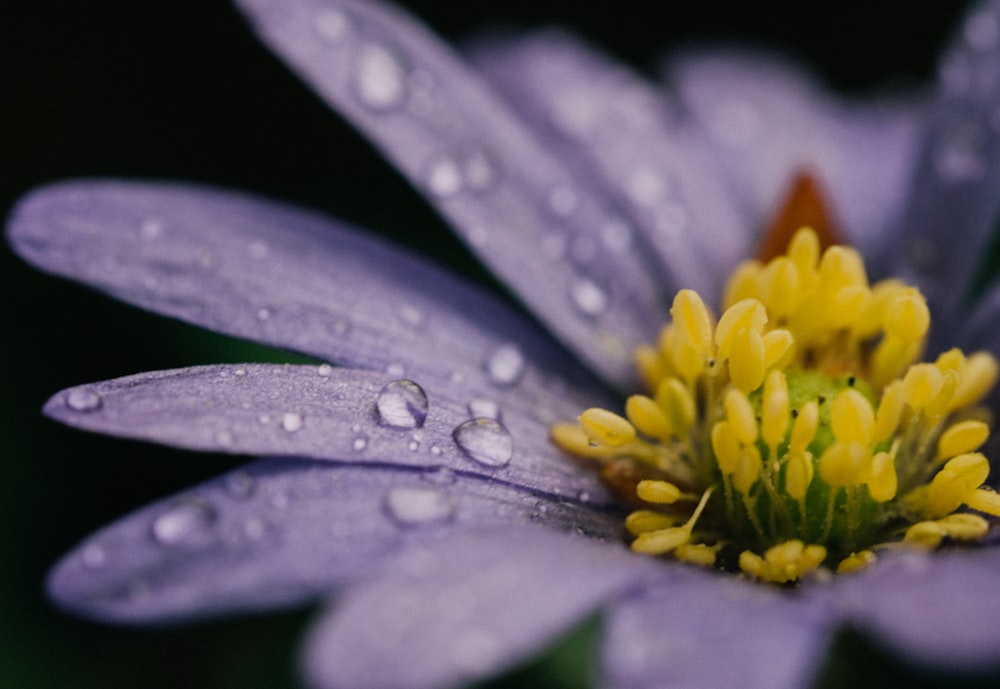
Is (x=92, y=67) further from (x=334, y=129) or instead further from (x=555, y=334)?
(x=555, y=334)

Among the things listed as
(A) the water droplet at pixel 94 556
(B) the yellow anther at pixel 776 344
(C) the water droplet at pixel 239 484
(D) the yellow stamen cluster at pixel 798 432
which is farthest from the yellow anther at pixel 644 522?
(A) the water droplet at pixel 94 556

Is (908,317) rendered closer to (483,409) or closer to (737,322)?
(737,322)

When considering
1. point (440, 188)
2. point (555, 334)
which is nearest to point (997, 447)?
point (555, 334)

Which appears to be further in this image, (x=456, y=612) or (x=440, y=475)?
(x=440, y=475)

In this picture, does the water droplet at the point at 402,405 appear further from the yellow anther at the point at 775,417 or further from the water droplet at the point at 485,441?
the yellow anther at the point at 775,417

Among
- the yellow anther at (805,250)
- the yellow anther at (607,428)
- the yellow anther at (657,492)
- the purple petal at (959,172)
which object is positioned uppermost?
the purple petal at (959,172)

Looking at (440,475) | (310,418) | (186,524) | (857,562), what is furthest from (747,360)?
(186,524)
